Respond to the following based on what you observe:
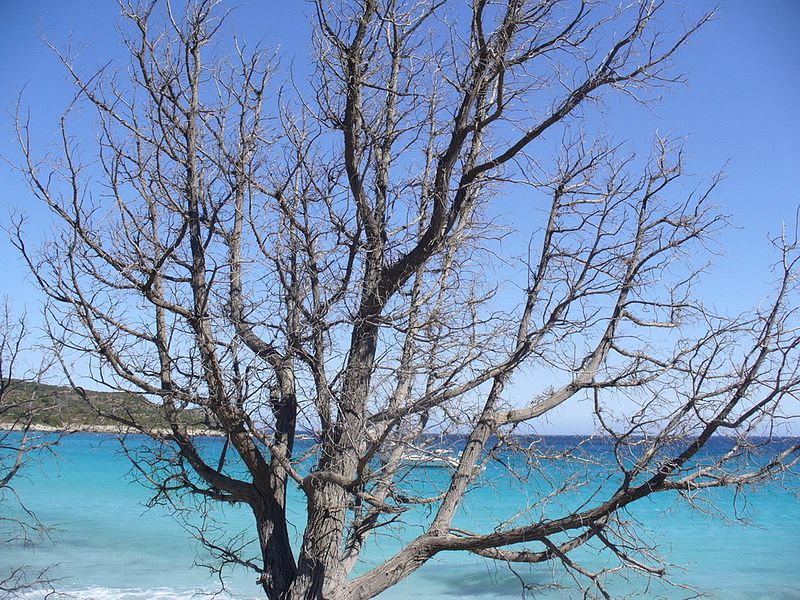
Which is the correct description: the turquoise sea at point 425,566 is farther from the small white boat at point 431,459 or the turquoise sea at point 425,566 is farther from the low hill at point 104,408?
the small white boat at point 431,459

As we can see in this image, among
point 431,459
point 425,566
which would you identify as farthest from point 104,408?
point 425,566

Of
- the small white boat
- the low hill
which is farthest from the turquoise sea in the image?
the small white boat

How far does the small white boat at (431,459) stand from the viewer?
499cm

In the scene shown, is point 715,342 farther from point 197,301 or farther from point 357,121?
point 197,301

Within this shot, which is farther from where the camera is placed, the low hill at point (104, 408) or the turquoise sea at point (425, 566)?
the turquoise sea at point (425, 566)

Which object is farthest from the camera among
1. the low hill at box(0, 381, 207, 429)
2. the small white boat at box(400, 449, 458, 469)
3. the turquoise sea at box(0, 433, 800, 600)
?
the turquoise sea at box(0, 433, 800, 600)

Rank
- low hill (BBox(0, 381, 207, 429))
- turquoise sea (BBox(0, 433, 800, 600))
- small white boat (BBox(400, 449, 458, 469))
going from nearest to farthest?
1. small white boat (BBox(400, 449, 458, 469))
2. low hill (BBox(0, 381, 207, 429))
3. turquoise sea (BBox(0, 433, 800, 600))

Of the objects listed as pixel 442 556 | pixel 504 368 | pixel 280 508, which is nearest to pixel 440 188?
pixel 504 368

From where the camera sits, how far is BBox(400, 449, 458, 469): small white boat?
499 cm

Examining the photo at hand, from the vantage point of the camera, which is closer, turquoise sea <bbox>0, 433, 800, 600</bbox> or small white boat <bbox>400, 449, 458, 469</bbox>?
small white boat <bbox>400, 449, 458, 469</bbox>

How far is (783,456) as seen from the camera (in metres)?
4.45

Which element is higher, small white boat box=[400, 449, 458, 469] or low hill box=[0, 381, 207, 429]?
low hill box=[0, 381, 207, 429]

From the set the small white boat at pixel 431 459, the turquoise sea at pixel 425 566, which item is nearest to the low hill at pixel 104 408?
the small white boat at pixel 431 459

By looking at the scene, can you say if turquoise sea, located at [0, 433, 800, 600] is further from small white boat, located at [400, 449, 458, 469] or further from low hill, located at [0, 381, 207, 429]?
small white boat, located at [400, 449, 458, 469]
